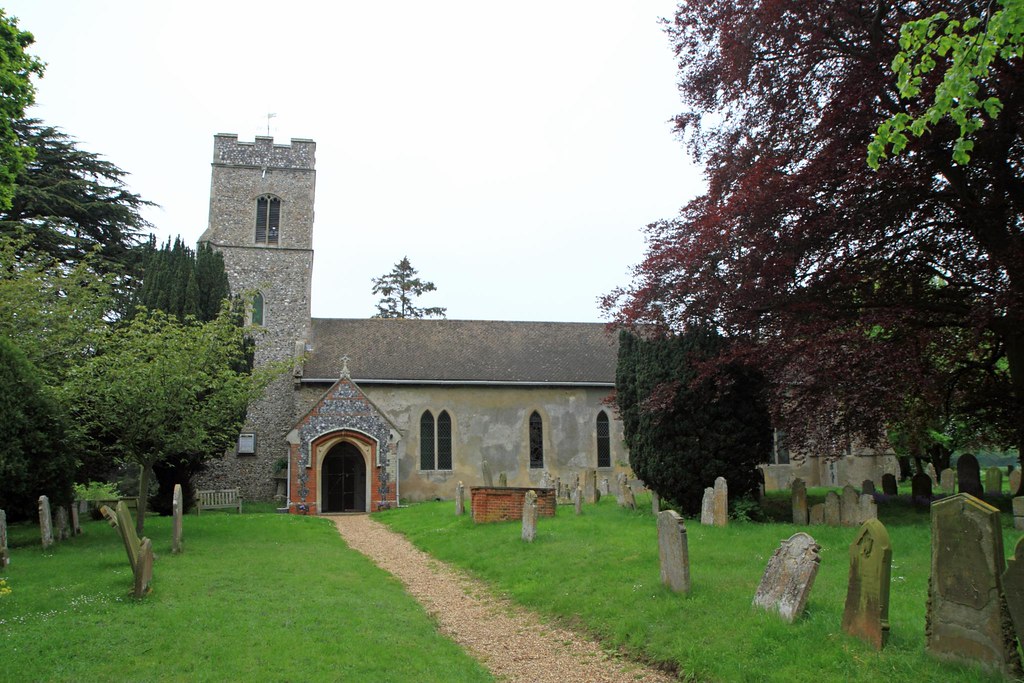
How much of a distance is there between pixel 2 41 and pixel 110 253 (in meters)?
20.3

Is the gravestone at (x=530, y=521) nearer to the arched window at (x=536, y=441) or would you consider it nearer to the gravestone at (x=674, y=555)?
the gravestone at (x=674, y=555)

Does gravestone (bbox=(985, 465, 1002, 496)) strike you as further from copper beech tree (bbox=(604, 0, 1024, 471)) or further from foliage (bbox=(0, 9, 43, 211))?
foliage (bbox=(0, 9, 43, 211))

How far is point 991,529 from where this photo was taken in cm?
584

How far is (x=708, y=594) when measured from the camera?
871cm

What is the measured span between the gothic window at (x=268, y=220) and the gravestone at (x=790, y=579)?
1153 inches

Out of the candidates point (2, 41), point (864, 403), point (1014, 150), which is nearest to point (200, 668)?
point (2, 41)

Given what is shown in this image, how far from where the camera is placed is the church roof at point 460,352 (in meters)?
30.6

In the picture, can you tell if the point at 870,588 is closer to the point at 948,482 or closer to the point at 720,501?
the point at 720,501

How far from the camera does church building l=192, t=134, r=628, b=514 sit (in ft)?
88.8

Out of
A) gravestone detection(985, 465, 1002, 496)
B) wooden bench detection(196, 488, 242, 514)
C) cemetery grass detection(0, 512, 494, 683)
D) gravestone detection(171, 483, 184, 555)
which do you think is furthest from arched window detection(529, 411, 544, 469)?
gravestone detection(171, 483, 184, 555)

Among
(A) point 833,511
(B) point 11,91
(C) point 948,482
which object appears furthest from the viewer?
(C) point 948,482

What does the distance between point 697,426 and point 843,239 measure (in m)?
5.02

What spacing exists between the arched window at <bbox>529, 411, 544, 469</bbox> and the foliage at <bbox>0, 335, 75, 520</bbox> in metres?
17.8

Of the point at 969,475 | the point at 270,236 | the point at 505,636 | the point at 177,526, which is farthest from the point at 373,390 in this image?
the point at 505,636
